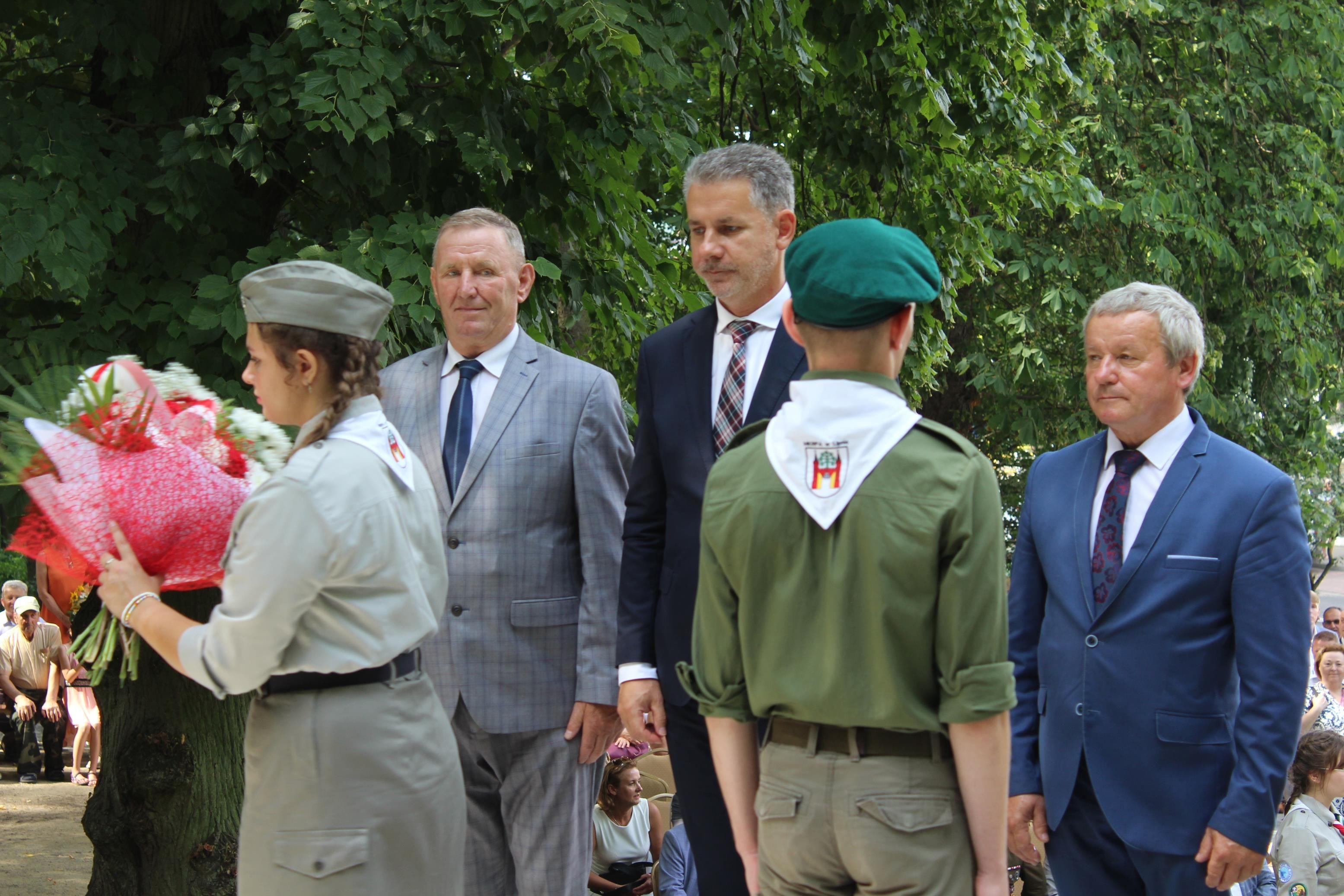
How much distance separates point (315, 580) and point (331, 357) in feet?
1.49

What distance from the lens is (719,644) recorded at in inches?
92.7

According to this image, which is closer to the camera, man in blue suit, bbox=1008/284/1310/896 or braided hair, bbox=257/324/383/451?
braided hair, bbox=257/324/383/451

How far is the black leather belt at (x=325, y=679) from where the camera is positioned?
250cm

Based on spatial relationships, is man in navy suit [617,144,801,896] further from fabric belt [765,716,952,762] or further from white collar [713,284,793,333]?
fabric belt [765,716,952,762]

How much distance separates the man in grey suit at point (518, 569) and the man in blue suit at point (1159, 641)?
1089mm

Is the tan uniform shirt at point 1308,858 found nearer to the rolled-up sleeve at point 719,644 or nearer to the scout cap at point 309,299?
the rolled-up sleeve at point 719,644

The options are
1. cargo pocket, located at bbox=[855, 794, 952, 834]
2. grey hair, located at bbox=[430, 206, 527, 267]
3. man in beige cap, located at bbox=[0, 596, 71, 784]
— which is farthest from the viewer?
man in beige cap, located at bbox=[0, 596, 71, 784]

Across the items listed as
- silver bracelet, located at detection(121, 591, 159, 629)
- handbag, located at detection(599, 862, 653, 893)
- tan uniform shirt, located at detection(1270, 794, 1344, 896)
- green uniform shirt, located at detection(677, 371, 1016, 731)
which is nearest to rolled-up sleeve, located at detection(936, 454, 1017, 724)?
green uniform shirt, located at detection(677, 371, 1016, 731)

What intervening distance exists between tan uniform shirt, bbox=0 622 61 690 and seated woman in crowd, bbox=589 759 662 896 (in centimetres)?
818

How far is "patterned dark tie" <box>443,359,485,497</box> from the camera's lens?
136 inches

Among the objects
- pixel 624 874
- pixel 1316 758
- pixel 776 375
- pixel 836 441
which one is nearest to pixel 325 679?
pixel 836 441

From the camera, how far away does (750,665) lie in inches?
89.8

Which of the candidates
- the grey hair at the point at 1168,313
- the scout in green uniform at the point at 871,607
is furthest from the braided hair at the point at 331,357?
the grey hair at the point at 1168,313

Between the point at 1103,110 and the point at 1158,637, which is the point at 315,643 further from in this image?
the point at 1103,110
